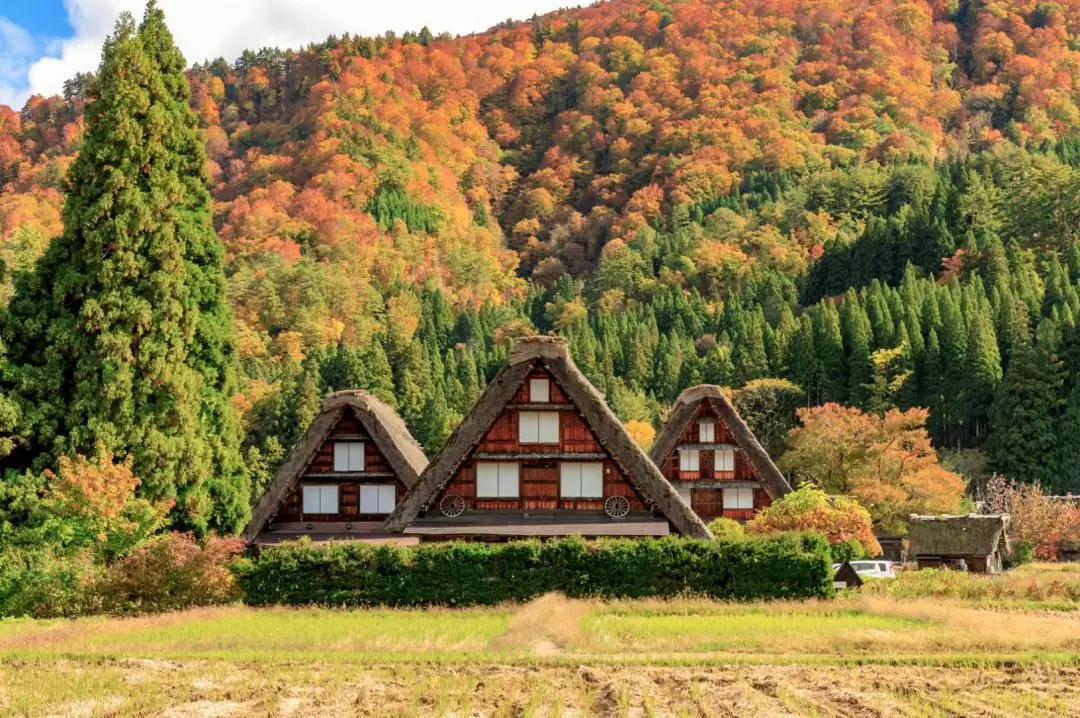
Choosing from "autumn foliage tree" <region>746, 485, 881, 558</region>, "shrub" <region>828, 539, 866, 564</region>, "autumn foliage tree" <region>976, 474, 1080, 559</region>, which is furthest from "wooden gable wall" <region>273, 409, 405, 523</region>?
"autumn foliage tree" <region>976, 474, 1080, 559</region>

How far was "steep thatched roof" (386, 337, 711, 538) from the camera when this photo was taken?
1500 inches

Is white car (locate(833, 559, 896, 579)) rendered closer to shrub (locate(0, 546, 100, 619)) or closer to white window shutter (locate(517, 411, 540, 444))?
white window shutter (locate(517, 411, 540, 444))

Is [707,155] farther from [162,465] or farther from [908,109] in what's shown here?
[162,465]

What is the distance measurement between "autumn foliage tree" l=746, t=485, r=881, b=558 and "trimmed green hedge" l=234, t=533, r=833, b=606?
11.7m

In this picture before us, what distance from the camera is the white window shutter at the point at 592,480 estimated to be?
39.2 meters

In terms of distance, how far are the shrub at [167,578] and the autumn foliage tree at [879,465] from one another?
36.4 meters

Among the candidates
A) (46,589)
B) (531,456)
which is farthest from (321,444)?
(46,589)

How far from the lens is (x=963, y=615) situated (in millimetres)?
29516

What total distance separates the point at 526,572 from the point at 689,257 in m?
113

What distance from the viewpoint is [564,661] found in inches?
950

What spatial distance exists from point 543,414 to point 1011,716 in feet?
71.7

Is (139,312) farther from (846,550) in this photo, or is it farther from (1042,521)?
(1042,521)

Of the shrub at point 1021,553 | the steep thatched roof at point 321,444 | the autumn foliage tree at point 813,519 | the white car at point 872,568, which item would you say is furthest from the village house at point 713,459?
the steep thatched roof at point 321,444

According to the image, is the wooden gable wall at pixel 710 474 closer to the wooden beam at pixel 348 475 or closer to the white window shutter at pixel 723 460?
the white window shutter at pixel 723 460
